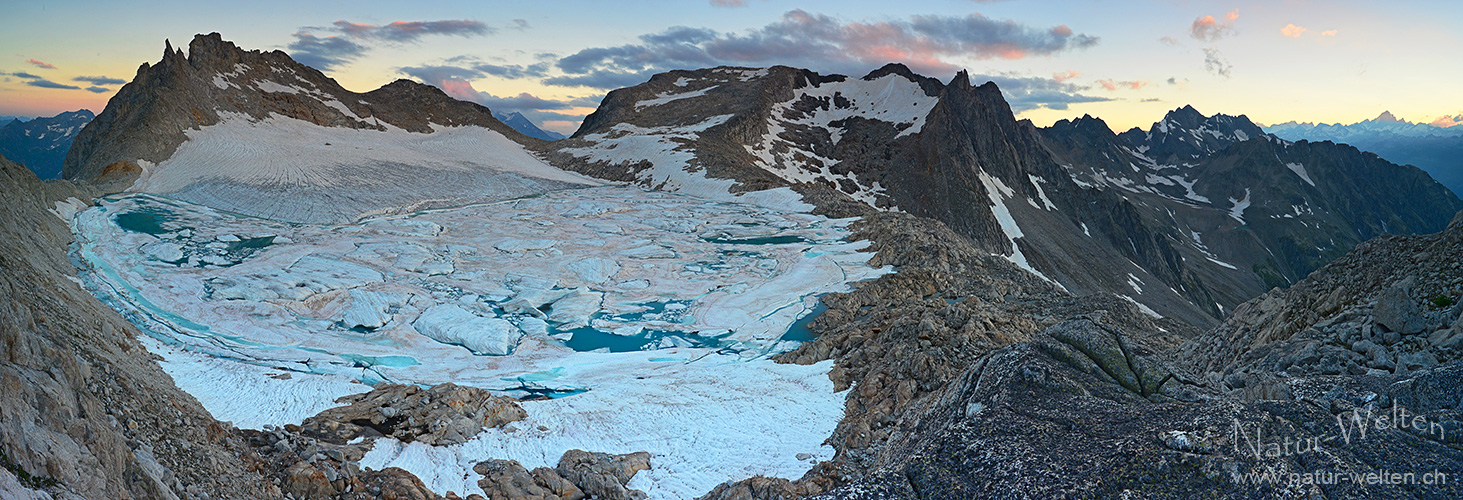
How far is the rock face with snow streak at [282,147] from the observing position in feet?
157

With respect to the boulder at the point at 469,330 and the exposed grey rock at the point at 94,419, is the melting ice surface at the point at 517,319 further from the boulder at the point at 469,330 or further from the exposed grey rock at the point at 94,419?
the exposed grey rock at the point at 94,419

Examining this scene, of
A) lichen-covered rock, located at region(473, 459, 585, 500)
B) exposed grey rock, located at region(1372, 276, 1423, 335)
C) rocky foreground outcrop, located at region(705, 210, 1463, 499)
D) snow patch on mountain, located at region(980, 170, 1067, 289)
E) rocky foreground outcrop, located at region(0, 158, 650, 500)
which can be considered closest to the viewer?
rocky foreground outcrop, located at region(0, 158, 650, 500)

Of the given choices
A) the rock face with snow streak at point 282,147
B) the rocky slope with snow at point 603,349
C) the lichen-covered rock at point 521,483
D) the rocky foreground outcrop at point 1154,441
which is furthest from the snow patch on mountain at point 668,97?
the rocky foreground outcrop at point 1154,441

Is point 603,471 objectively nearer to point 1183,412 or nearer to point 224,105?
point 1183,412

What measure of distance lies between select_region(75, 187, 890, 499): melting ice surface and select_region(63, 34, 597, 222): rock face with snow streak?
5798mm

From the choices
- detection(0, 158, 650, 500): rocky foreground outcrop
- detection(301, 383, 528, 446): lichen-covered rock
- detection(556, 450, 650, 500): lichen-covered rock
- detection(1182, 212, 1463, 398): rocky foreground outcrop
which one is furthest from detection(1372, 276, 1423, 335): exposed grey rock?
detection(301, 383, 528, 446): lichen-covered rock

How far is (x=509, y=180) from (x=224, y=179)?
20486 mm

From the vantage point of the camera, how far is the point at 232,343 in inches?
808

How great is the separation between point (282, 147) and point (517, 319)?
47386mm

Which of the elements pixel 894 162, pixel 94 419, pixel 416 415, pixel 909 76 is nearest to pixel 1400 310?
pixel 416 415

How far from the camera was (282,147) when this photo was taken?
59.5m

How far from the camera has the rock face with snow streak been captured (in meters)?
48.0

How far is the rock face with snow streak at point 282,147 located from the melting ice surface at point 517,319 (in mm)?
5798

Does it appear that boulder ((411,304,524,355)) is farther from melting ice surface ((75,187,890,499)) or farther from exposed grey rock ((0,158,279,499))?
exposed grey rock ((0,158,279,499))
